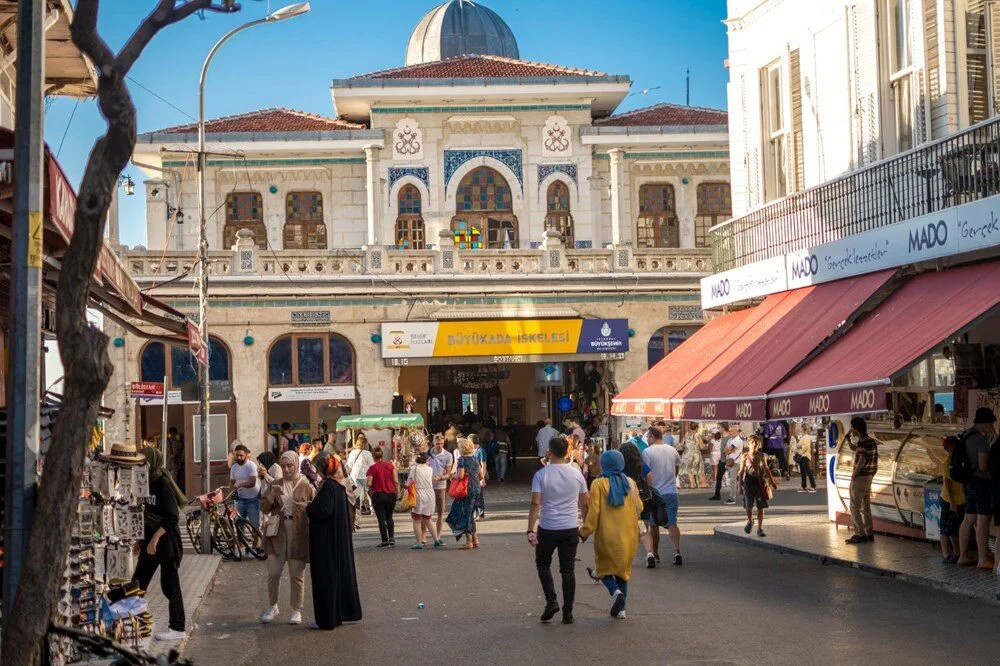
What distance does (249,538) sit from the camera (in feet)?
71.6

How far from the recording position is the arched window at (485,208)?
135 ft

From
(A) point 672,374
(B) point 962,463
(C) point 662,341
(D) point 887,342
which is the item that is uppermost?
(C) point 662,341

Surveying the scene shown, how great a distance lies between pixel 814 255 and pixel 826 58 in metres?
3.35

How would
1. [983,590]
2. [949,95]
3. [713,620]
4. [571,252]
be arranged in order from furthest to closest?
[571,252] → [949,95] → [983,590] → [713,620]

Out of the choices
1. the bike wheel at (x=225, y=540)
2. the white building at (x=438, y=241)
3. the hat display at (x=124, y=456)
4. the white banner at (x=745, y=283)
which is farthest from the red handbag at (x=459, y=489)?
the white building at (x=438, y=241)

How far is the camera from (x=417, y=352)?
3688 cm

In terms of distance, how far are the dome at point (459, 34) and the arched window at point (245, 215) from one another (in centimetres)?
989

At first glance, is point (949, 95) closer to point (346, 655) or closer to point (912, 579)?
point (912, 579)

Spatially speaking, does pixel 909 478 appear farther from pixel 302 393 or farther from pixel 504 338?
pixel 302 393

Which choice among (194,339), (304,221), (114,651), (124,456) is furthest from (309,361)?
(114,651)

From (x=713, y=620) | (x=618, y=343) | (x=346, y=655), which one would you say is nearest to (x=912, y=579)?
(x=713, y=620)

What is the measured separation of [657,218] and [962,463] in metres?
27.6

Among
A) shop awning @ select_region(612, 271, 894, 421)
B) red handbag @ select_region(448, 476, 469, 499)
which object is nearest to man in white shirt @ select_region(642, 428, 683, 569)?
shop awning @ select_region(612, 271, 894, 421)

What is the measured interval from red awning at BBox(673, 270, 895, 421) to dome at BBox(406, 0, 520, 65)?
3036cm
